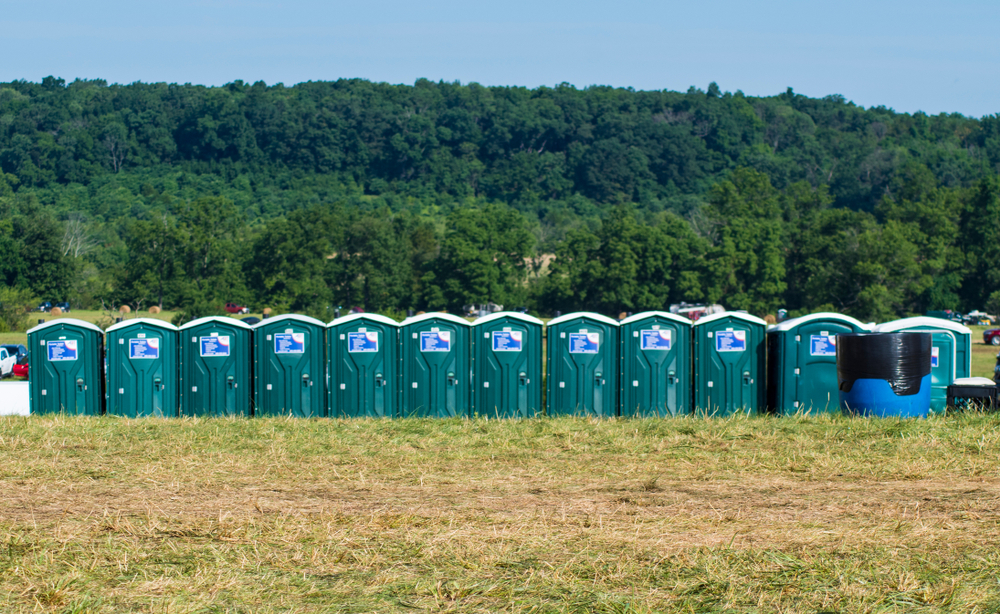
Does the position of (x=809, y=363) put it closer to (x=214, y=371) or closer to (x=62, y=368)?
(x=214, y=371)

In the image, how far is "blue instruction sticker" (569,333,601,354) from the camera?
487 inches

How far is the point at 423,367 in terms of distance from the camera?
1235cm

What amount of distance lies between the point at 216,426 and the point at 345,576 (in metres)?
5.50

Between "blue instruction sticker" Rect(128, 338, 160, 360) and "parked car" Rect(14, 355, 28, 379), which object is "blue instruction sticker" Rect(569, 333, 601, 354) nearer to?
"blue instruction sticker" Rect(128, 338, 160, 360)

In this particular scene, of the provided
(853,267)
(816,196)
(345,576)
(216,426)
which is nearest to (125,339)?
(216,426)

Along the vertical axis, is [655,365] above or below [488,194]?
below

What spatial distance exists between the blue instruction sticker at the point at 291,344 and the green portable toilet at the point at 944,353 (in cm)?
718

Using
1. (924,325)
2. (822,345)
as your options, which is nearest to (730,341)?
(822,345)

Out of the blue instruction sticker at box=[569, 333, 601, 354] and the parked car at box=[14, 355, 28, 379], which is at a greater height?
the blue instruction sticker at box=[569, 333, 601, 354]

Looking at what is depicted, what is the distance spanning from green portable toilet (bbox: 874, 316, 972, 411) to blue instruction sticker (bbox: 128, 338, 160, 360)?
9.04 m

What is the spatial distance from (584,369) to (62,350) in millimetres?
6469

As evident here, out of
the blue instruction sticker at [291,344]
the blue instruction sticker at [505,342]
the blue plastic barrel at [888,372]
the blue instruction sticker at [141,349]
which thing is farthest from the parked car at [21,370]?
the blue plastic barrel at [888,372]

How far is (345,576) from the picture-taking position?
5.95 meters

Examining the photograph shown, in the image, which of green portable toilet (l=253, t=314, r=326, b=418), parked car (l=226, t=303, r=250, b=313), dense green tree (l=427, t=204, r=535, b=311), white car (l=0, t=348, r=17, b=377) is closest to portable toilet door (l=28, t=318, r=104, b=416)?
green portable toilet (l=253, t=314, r=326, b=418)
